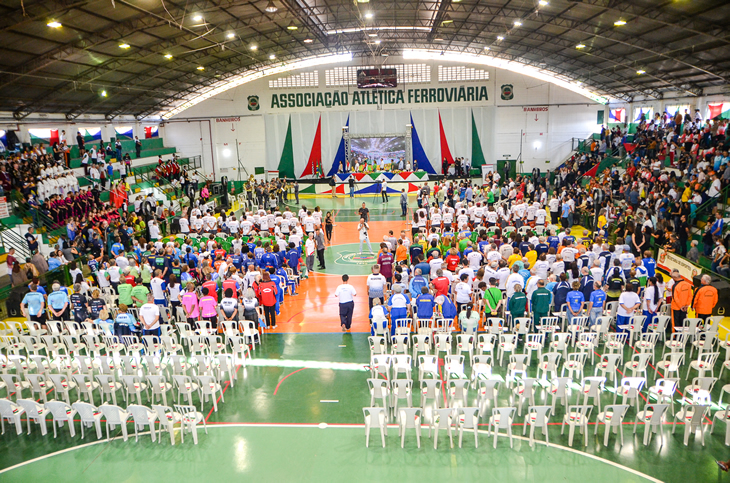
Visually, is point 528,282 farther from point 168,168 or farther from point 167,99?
point 167,99

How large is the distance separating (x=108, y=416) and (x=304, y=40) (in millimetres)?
22744

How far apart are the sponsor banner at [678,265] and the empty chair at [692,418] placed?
6719 mm

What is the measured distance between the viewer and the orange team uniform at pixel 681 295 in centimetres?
920

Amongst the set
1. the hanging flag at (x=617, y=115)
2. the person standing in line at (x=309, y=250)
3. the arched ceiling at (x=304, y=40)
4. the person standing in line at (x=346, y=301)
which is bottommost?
the person standing in line at (x=346, y=301)

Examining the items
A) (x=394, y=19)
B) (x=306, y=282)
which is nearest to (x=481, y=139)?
(x=394, y=19)

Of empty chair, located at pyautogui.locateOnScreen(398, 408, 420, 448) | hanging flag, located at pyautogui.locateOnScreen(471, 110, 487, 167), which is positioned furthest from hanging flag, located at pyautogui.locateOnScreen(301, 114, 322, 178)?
empty chair, located at pyautogui.locateOnScreen(398, 408, 420, 448)

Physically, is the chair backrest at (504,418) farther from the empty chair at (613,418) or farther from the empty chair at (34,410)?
the empty chair at (34,410)

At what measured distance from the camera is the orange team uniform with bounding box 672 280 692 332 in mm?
9195

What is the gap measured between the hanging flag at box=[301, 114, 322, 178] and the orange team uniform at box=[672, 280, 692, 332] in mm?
27838

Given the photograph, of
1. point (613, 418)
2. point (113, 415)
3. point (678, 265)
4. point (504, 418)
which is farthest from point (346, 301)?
point (678, 265)

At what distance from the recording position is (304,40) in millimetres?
25547

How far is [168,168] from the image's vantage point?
29812 mm

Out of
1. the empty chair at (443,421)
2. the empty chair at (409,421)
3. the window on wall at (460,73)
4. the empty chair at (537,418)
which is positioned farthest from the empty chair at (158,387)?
the window on wall at (460,73)

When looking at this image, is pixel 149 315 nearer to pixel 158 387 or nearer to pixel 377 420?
pixel 158 387
